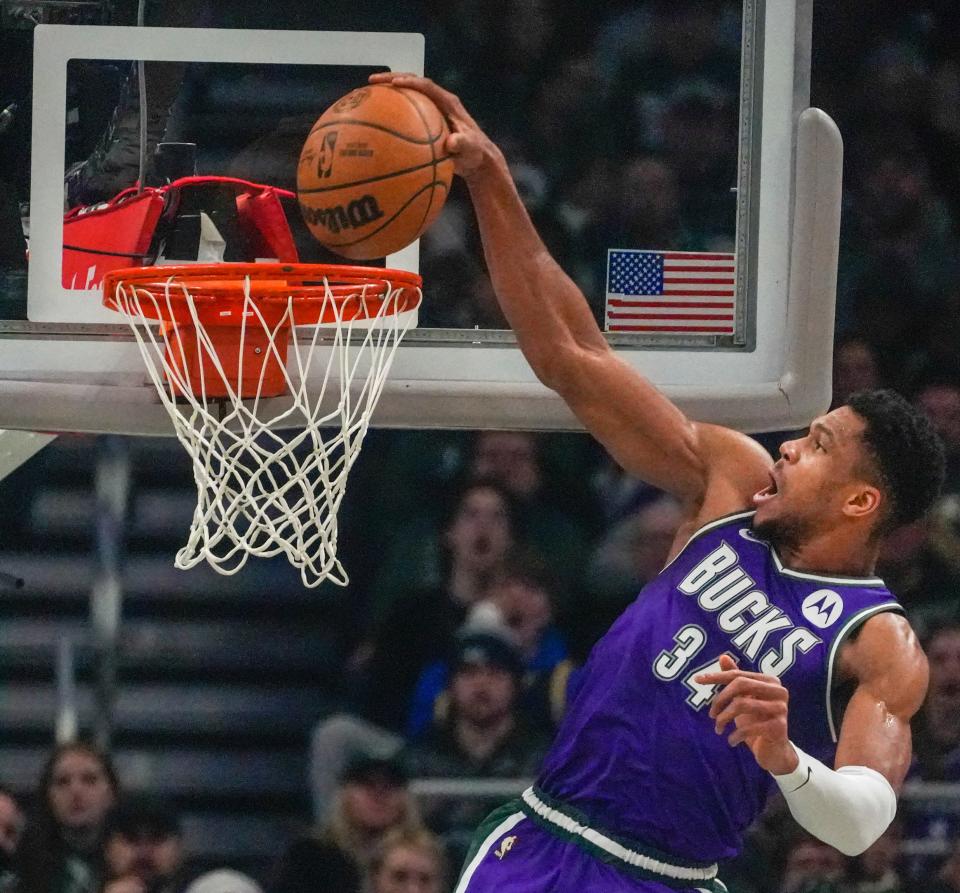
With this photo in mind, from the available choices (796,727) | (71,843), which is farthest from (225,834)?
(796,727)

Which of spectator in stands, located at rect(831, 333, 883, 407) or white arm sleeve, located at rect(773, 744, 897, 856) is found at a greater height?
spectator in stands, located at rect(831, 333, 883, 407)

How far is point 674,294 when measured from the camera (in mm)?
3561

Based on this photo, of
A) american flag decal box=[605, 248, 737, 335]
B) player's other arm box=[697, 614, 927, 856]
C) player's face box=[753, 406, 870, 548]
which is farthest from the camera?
american flag decal box=[605, 248, 737, 335]

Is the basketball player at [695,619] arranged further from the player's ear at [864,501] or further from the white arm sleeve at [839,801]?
the white arm sleeve at [839,801]

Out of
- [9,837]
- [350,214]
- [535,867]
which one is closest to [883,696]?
[535,867]

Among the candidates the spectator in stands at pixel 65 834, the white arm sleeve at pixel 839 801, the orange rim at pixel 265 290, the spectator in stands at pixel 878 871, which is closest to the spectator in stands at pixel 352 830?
the spectator in stands at pixel 65 834

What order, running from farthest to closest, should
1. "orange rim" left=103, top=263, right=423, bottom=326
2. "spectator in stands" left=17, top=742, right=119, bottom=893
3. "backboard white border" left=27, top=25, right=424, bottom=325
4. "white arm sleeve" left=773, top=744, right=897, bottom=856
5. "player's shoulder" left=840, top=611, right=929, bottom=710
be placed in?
"spectator in stands" left=17, top=742, right=119, bottom=893 → "backboard white border" left=27, top=25, right=424, bottom=325 → "orange rim" left=103, top=263, right=423, bottom=326 → "player's shoulder" left=840, top=611, right=929, bottom=710 → "white arm sleeve" left=773, top=744, right=897, bottom=856

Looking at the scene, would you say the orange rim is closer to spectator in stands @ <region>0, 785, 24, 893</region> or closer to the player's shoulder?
the player's shoulder

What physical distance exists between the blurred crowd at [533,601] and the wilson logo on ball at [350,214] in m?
1.97

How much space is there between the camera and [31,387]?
3.29 meters

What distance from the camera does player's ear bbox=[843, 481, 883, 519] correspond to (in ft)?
8.72

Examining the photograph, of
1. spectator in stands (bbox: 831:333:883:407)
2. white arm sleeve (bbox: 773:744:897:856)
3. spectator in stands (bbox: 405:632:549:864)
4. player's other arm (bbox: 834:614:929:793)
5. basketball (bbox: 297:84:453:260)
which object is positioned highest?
basketball (bbox: 297:84:453:260)

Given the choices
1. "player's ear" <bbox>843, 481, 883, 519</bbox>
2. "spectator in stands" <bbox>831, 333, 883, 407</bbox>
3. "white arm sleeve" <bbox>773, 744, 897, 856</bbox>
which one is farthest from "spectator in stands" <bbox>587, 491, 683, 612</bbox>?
"white arm sleeve" <bbox>773, 744, 897, 856</bbox>

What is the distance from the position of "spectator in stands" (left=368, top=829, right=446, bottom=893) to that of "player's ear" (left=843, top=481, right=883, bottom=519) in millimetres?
2244
